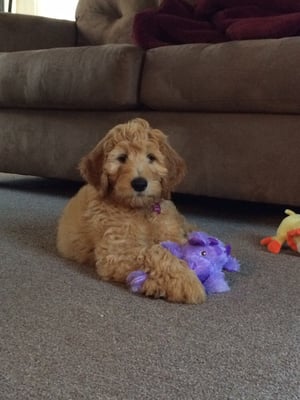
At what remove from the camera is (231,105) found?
6.44ft

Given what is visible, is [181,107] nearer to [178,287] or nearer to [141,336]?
[178,287]

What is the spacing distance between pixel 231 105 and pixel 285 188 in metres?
0.33

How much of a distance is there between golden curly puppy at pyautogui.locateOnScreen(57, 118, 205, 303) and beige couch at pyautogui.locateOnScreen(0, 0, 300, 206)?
49 cm

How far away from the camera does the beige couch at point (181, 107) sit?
188 centimetres

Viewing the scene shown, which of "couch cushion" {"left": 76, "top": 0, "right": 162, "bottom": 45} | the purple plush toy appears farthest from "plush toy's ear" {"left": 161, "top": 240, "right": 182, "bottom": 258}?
"couch cushion" {"left": 76, "top": 0, "right": 162, "bottom": 45}

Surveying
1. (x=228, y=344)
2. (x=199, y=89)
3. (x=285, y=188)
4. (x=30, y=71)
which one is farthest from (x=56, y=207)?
(x=228, y=344)

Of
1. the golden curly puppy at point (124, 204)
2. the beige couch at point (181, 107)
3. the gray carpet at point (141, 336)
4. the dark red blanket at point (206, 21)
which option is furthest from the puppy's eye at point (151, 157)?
the dark red blanket at point (206, 21)

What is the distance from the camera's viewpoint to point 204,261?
1.29 meters

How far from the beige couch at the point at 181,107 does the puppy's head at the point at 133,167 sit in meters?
0.52

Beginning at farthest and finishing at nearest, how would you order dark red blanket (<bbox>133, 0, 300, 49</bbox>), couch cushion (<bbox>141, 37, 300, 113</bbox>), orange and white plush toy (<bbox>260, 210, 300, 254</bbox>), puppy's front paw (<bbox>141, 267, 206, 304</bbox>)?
dark red blanket (<bbox>133, 0, 300, 49</bbox>) → couch cushion (<bbox>141, 37, 300, 113</bbox>) → orange and white plush toy (<bbox>260, 210, 300, 254</bbox>) → puppy's front paw (<bbox>141, 267, 206, 304</bbox>)

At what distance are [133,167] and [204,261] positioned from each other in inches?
11.8

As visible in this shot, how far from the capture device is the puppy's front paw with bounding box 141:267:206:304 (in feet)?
3.89

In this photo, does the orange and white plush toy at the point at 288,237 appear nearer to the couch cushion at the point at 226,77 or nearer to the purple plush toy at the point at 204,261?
the purple plush toy at the point at 204,261

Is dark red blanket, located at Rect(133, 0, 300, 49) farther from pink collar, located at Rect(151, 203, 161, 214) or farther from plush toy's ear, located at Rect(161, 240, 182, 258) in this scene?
plush toy's ear, located at Rect(161, 240, 182, 258)
